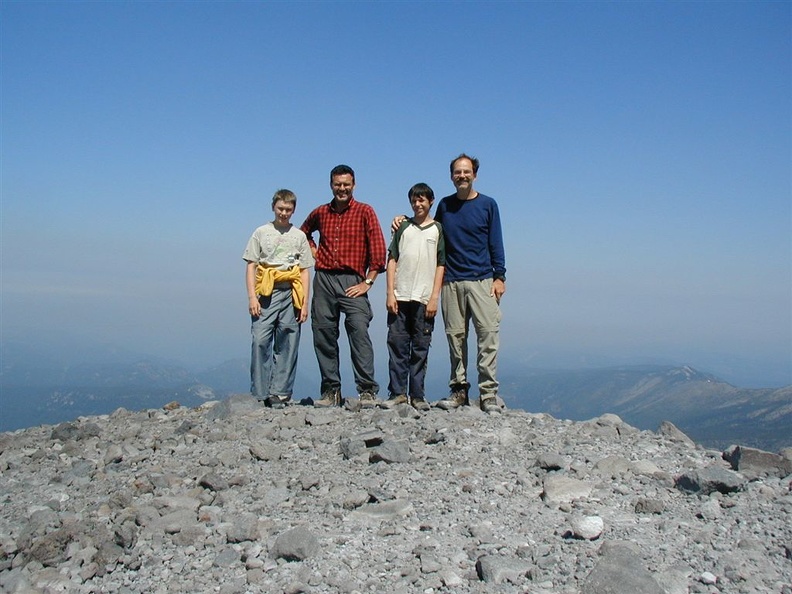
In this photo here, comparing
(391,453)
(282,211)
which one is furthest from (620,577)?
(282,211)

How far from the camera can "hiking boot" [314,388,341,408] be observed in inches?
353

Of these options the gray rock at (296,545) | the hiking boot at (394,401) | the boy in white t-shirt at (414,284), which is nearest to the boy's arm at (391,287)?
the boy in white t-shirt at (414,284)

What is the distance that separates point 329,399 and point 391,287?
193 centimetres

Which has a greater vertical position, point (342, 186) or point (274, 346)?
point (342, 186)

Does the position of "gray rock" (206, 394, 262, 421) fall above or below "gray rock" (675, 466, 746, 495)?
below

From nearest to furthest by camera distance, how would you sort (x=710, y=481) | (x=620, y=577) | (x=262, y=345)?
(x=620, y=577) < (x=710, y=481) < (x=262, y=345)

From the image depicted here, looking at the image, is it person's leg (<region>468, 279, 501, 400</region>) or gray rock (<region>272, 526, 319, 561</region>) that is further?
person's leg (<region>468, 279, 501, 400</region>)

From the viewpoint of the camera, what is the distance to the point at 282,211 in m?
8.74

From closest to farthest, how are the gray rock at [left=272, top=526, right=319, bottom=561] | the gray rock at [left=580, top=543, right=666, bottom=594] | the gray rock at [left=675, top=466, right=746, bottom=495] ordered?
1. the gray rock at [left=580, top=543, right=666, bottom=594]
2. the gray rock at [left=272, top=526, right=319, bottom=561]
3. the gray rock at [left=675, top=466, right=746, bottom=495]

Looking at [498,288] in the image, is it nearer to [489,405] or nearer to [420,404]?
[489,405]

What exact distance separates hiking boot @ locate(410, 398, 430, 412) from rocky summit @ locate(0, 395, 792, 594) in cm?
34

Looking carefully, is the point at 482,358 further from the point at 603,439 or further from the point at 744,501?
the point at 744,501

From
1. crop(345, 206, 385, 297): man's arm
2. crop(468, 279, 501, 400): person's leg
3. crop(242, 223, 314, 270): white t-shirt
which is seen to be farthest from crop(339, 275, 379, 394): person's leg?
crop(468, 279, 501, 400): person's leg

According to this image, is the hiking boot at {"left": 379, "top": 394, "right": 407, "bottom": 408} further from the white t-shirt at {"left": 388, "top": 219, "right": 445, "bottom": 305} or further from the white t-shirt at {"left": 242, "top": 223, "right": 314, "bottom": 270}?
the white t-shirt at {"left": 242, "top": 223, "right": 314, "bottom": 270}
